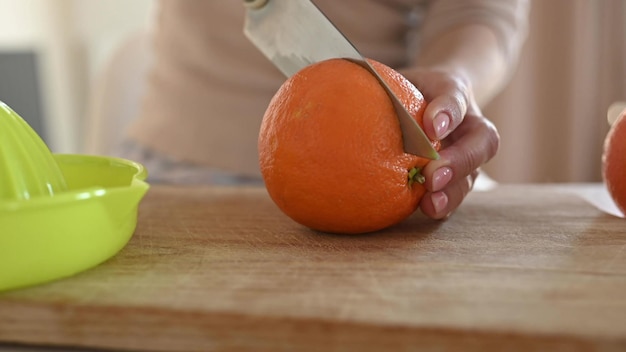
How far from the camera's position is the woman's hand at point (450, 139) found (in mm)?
594

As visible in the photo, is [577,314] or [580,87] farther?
[580,87]

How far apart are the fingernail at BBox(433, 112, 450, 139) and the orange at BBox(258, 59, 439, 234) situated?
2cm

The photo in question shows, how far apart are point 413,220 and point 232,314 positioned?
31 cm

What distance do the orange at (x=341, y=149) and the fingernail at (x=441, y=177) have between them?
15mm

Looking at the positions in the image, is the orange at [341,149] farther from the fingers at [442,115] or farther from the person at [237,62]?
the person at [237,62]

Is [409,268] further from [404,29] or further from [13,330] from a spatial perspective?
[404,29]

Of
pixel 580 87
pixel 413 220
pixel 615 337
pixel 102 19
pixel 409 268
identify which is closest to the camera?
pixel 615 337

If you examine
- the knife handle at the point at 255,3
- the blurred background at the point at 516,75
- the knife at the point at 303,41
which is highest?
the knife handle at the point at 255,3

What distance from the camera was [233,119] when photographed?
42.1 inches

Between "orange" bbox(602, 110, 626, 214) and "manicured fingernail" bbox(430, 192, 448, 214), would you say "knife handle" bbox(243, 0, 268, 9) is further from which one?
"orange" bbox(602, 110, 626, 214)

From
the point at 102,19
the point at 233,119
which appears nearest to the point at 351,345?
the point at 233,119

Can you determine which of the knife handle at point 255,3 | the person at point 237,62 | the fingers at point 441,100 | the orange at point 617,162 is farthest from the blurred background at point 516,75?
the orange at point 617,162

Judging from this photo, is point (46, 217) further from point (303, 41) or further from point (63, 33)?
point (63, 33)

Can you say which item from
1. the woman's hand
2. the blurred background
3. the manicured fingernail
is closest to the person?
the woman's hand
